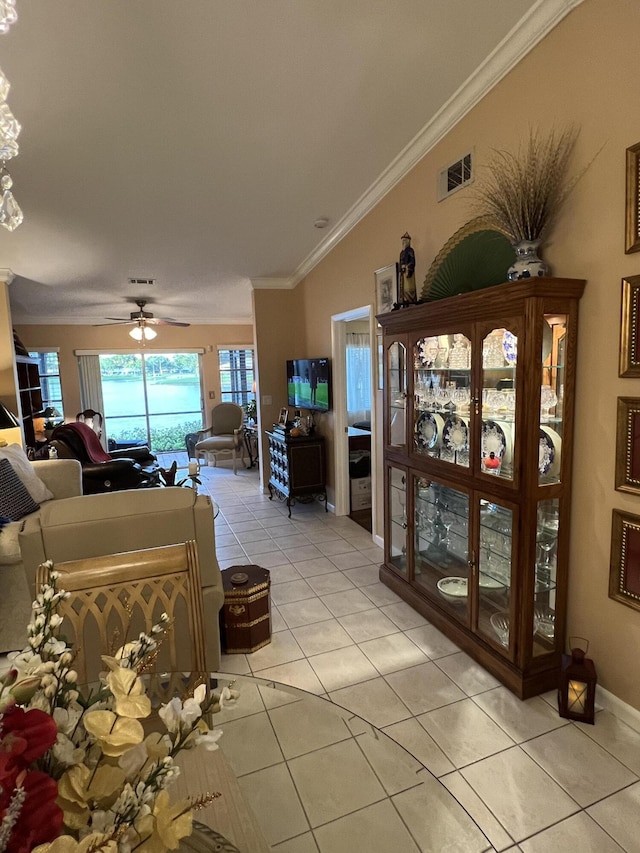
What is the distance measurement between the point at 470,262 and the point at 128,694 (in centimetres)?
269

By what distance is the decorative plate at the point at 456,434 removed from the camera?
2545mm

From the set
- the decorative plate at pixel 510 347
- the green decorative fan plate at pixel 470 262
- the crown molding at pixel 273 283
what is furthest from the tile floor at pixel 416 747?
the crown molding at pixel 273 283

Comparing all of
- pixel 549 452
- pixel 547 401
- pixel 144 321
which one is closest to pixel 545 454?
pixel 549 452

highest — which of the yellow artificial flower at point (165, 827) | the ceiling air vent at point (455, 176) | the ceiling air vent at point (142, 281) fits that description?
the ceiling air vent at point (142, 281)

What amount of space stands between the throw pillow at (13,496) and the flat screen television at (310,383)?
9.01 feet

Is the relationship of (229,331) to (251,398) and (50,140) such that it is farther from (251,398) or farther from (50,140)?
(50,140)

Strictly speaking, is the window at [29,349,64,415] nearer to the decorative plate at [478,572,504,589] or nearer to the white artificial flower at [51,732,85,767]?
the decorative plate at [478,572,504,589]

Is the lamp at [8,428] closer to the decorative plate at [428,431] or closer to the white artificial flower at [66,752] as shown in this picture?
the decorative plate at [428,431]

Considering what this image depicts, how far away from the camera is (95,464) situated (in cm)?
479

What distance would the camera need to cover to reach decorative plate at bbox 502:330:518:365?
211 centimetres

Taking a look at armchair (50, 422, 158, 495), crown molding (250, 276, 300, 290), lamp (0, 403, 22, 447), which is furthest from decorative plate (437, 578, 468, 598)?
crown molding (250, 276, 300, 290)

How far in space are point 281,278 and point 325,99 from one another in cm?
339

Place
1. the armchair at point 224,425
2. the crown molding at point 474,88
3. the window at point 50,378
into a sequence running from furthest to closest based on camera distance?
the armchair at point 224,425 → the window at point 50,378 → the crown molding at point 474,88

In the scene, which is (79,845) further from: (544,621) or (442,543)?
(442,543)
